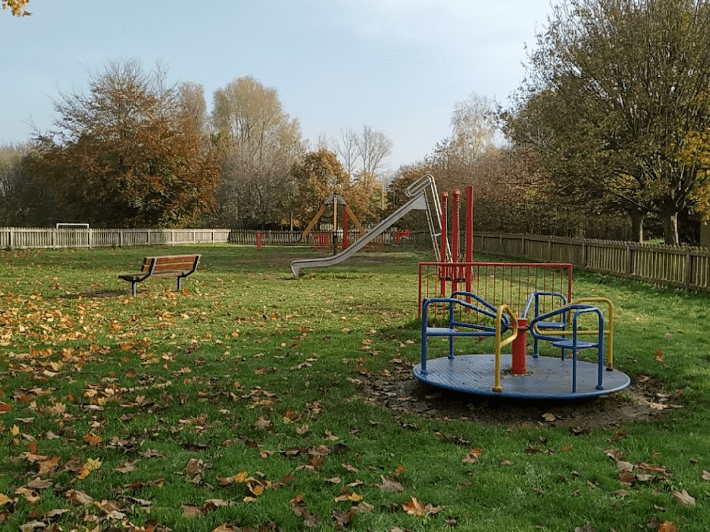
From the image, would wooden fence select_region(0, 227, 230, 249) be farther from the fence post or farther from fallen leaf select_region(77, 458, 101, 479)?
fallen leaf select_region(77, 458, 101, 479)

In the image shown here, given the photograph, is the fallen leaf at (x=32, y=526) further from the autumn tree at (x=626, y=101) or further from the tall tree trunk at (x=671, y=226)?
the tall tree trunk at (x=671, y=226)

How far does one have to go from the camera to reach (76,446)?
506 centimetres

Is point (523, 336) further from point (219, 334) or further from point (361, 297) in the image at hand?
point (361, 297)

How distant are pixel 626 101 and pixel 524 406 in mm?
19375

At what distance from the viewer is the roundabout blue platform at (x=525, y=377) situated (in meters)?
6.24

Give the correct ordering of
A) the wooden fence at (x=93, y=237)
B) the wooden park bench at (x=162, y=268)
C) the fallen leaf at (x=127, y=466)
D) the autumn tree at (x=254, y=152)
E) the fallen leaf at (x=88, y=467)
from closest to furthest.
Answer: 1. the fallen leaf at (x=88, y=467)
2. the fallen leaf at (x=127, y=466)
3. the wooden park bench at (x=162, y=268)
4. the wooden fence at (x=93, y=237)
5. the autumn tree at (x=254, y=152)

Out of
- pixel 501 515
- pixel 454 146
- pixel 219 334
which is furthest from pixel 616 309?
pixel 454 146

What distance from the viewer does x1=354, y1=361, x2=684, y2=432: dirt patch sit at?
19.8 ft

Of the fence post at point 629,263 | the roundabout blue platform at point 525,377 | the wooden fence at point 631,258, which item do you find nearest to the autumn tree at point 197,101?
the wooden fence at point 631,258

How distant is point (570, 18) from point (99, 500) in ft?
82.1

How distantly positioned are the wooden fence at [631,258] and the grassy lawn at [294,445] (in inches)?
244

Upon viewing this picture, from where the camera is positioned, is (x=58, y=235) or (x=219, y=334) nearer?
(x=219, y=334)

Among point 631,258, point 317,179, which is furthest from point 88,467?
point 317,179

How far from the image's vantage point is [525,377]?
272 inches
